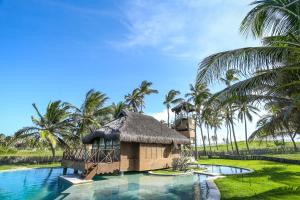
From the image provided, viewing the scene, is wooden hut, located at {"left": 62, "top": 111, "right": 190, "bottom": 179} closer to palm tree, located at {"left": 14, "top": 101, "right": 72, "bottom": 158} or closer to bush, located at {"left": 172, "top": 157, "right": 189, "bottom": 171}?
bush, located at {"left": 172, "top": 157, "right": 189, "bottom": 171}

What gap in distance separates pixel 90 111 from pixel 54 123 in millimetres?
4041

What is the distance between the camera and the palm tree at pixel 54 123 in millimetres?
24594

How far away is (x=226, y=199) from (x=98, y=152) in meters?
8.94

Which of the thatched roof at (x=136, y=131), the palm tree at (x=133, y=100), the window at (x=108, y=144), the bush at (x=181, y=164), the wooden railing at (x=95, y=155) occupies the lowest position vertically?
the bush at (x=181, y=164)

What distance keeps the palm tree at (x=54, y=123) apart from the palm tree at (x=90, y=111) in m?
1.15


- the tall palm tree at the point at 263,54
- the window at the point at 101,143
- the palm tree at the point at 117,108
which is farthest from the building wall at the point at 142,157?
the tall palm tree at the point at 263,54

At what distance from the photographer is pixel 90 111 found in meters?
25.3

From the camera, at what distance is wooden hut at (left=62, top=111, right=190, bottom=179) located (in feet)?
48.5

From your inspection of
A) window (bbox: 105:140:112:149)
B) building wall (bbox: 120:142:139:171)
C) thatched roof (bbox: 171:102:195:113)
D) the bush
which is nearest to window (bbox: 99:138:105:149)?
window (bbox: 105:140:112:149)

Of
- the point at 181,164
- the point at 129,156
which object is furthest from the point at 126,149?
the point at 181,164

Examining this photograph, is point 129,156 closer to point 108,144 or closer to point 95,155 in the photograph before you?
point 108,144

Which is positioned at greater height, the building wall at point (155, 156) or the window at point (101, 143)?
the window at point (101, 143)

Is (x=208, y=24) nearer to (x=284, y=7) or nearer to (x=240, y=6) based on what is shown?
(x=240, y=6)

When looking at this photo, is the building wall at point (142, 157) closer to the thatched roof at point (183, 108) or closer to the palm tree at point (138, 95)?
the thatched roof at point (183, 108)
